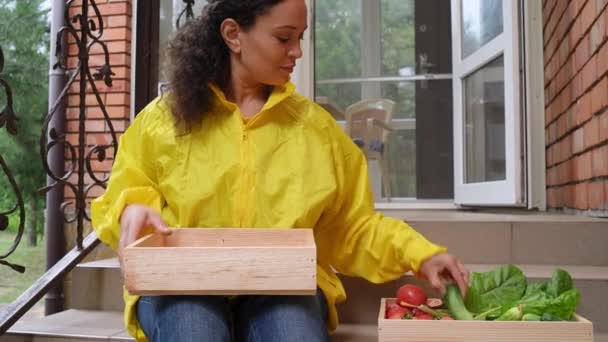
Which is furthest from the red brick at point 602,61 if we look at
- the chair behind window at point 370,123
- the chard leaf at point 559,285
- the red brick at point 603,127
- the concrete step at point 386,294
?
the chair behind window at point 370,123

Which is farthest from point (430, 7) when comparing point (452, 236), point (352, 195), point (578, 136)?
point (352, 195)

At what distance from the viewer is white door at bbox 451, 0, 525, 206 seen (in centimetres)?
274

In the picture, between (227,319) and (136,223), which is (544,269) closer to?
(227,319)

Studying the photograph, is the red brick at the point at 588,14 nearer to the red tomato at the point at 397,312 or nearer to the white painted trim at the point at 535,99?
the white painted trim at the point at 535,99

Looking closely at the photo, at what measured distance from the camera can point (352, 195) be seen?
143 cm

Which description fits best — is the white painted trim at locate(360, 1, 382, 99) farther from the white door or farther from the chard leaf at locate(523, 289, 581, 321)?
the chard leaf at locate(523, 289, 581, 321)

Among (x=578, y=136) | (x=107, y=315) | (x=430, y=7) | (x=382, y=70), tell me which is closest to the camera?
(x=107, y=315)

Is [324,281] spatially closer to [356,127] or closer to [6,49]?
[6,49]

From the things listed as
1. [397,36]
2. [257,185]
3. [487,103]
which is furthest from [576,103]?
[397,36]

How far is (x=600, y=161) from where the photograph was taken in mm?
2078

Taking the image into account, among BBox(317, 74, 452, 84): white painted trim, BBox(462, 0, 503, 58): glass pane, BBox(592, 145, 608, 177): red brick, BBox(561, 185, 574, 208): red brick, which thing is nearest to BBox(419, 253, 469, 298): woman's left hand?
BBox(592, 145, 608, 177): red brick

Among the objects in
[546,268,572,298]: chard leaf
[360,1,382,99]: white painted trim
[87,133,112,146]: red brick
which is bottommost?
[546,268,572,298]: chard leaf

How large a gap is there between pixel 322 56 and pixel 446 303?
472cm

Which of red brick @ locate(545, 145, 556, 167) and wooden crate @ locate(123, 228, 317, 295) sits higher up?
red brick @ locate(545, 145, 556, 167)
